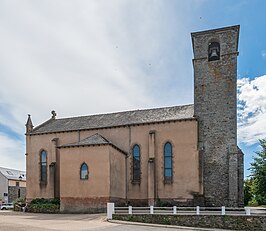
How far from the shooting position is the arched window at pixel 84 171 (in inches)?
1241

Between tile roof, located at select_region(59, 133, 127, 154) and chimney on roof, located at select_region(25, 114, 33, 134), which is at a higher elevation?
chimney on roof, located at select_region(25, 114, 33, 134)

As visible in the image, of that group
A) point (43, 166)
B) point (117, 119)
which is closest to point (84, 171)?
point (117, 119)

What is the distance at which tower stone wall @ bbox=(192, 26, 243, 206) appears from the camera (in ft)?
104

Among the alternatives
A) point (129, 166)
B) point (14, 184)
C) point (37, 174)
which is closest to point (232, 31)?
point (129, 166)

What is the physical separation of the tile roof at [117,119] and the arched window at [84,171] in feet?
21.3

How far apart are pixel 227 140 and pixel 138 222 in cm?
1310

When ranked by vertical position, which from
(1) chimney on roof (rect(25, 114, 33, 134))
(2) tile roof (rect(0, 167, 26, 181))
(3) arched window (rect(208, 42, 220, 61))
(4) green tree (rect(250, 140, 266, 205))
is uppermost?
(3) arched window (rect(208, 42, 220, 61))

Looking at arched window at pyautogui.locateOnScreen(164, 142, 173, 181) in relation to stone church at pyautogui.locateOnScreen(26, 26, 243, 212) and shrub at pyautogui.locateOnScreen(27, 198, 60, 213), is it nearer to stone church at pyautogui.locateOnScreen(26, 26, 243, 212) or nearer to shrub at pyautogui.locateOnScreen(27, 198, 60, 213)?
stone church at pyautogui.locateOnScreen(26, 26, 243, 212)

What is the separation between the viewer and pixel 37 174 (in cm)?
4003

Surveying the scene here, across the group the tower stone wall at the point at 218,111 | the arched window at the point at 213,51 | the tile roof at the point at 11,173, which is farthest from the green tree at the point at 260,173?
the tile roof at the point at 11,173

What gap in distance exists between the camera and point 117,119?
127ft

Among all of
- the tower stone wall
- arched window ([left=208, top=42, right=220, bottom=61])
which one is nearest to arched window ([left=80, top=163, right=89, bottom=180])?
the tower stone wall

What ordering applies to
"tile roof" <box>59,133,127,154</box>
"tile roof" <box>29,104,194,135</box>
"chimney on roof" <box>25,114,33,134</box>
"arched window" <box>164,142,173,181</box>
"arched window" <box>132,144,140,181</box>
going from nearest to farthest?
1. "tile roof" <box>59,133,127,154</box>
2. "arched window" <box>164,142,173,181</box>
3. "arched window" <box>132,144,140,181</box>
4. "tile roof" <box>29,104,194,135</box>
5. "chimney on roof" <box>25,114,33,134</box>

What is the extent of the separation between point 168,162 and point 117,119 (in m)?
8.38
